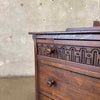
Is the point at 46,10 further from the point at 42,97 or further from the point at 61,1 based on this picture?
the point at 42,97

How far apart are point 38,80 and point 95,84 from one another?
44 cm

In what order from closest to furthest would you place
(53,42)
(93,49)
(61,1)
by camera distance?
(93,49) → (53,42) → (61,1)

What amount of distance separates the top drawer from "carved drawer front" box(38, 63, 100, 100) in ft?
0.13

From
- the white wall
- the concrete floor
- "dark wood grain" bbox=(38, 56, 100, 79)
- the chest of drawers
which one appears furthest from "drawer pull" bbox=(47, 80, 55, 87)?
the white wall

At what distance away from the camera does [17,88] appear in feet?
4.66

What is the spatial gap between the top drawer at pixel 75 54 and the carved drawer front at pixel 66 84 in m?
0.04

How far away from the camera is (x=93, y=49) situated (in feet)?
1.74

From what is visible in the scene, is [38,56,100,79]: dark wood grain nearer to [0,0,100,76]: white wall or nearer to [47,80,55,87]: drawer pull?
[47,80,55,87]: drawer pull

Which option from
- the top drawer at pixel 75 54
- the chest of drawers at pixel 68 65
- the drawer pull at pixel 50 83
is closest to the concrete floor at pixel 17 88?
the chest of drawers at pixel 68 65

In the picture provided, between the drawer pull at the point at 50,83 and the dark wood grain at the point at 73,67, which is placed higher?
the dark wood grain at the point at 73,67

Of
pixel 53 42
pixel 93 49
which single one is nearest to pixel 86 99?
pixel 93 49

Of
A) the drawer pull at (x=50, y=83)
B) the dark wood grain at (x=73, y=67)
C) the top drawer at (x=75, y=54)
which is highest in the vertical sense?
the top drawer at (x=75, y=54)

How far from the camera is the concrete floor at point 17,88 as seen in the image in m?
1.26

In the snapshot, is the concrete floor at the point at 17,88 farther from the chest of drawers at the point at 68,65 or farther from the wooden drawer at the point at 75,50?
the wooden drawer at the point at 75,50
